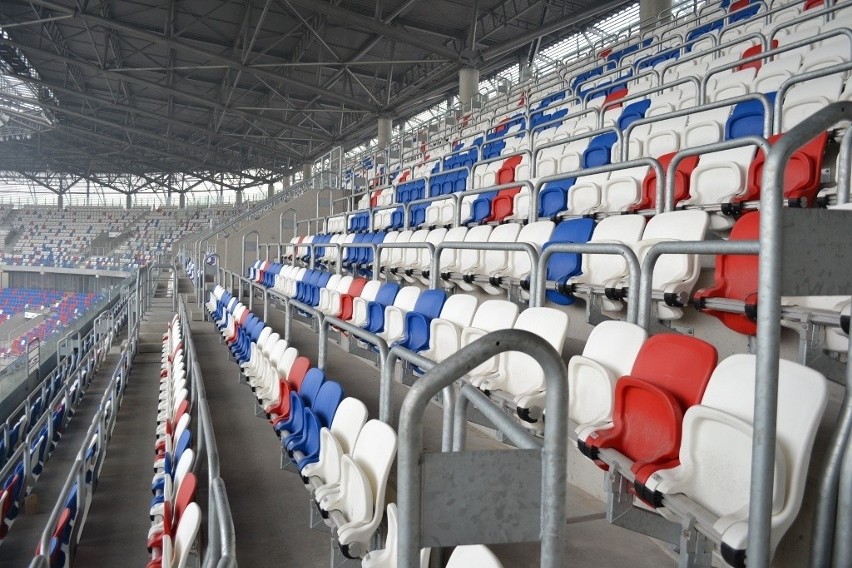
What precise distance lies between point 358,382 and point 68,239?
3517 centimetres

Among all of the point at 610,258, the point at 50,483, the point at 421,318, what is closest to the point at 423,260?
the point at 421,318

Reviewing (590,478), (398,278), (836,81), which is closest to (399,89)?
(398,278)

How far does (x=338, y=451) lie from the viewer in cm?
205

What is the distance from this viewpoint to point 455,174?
A: 6.59 m

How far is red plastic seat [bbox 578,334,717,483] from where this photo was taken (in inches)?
57.1

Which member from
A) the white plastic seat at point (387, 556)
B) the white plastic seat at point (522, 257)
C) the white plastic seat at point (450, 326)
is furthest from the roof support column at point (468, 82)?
the white plastic seat at point (387, 556)

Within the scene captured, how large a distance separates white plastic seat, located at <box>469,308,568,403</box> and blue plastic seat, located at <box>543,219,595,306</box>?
0.63 meters

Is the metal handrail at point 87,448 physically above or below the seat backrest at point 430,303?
→ below

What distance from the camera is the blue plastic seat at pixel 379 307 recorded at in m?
3.66

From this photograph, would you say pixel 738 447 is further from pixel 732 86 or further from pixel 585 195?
pixel 732 86

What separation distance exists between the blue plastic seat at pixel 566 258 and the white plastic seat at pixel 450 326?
429mm

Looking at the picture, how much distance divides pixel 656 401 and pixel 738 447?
10.4 inches

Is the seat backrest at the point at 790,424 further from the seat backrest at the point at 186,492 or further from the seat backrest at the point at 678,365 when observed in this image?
the seat backrest at the point at 186,492

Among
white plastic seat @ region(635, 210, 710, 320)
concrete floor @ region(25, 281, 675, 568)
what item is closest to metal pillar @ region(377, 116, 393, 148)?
concrete floor @ region(25, 281, 675, 568)
